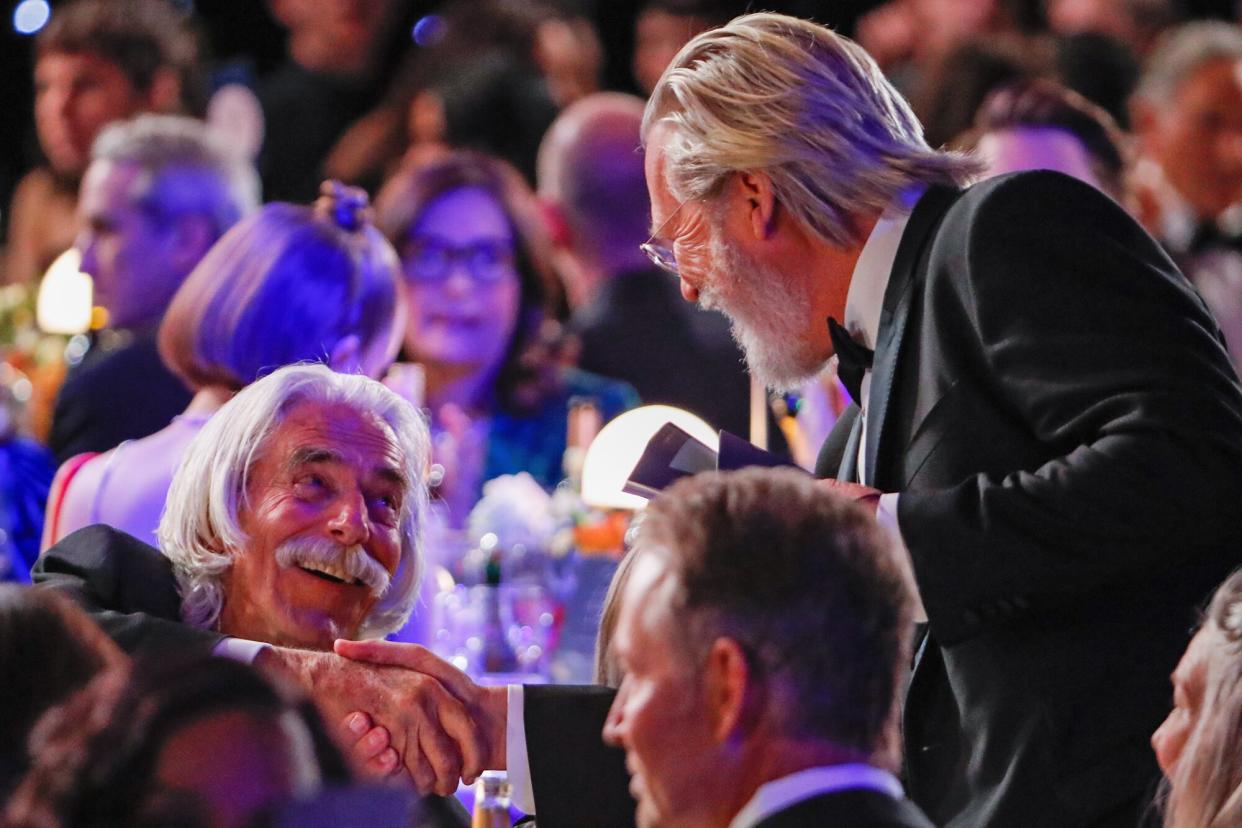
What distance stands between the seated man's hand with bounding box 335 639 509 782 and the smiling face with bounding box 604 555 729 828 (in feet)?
2.43

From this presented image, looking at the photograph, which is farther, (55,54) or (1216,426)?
(55,54)

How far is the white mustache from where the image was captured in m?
3.05

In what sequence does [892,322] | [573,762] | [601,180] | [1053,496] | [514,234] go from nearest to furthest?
[1053,496], [573,762], [892,322], [514,234], [601,180]

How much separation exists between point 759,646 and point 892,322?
1.05 metres

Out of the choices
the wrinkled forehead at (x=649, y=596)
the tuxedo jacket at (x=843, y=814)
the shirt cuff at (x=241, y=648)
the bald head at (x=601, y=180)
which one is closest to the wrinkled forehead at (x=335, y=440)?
the shirt cuff at (x=241, y=648)

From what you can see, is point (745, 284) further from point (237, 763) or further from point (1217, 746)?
point (237, 763)

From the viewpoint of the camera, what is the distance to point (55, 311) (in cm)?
598

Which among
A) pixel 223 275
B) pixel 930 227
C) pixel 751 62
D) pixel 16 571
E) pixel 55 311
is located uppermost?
pixel 751 62

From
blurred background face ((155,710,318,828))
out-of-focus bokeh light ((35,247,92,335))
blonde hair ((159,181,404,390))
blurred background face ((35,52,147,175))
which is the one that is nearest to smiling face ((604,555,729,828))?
blurred background face ((155,710,318,828))

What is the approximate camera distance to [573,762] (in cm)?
265

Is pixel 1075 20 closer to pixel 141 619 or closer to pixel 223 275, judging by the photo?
pixel 223 275

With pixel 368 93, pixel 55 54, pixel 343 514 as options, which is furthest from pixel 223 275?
pixel 368 93

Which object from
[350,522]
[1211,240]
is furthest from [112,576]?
[1211,240]

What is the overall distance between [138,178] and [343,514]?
2.60 metres
